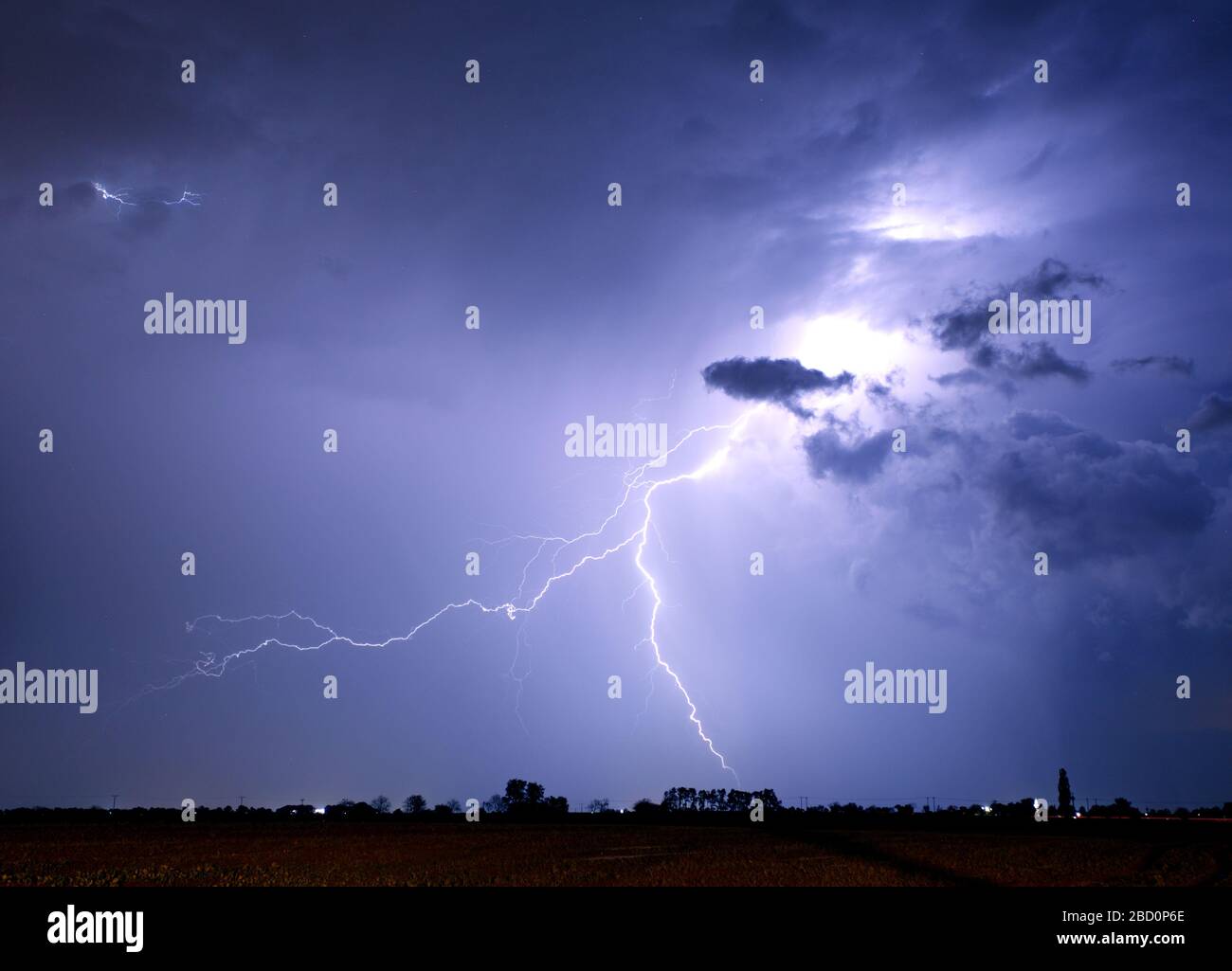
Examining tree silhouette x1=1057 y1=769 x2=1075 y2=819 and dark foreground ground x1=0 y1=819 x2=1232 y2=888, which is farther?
tree silhouette x1=1057 y1=769 x2=1075 y2=819

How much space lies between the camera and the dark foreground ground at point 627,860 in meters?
26.6

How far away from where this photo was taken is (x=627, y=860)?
3522 cm

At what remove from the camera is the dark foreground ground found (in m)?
26.6

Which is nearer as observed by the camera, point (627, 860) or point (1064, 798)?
point (627, 860)

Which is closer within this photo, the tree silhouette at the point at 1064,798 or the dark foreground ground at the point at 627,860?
the dark foreground ground at the point at 627,860

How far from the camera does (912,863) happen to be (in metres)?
33.3
